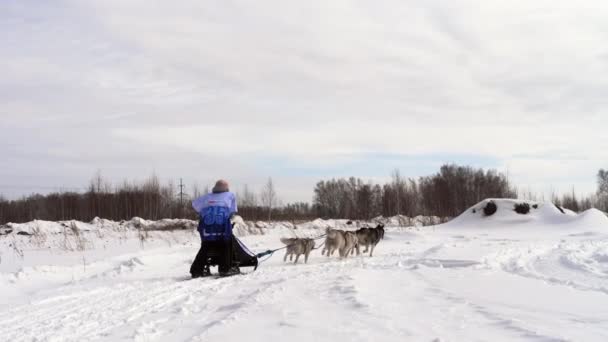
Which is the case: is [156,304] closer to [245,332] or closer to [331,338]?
[245,332]

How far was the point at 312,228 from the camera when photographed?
85.5ft

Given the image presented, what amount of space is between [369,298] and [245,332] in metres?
1.69

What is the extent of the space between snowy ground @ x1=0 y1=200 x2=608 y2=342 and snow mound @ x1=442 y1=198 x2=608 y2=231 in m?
11.4

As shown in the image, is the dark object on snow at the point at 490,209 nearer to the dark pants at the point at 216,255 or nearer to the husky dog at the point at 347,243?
the husky dog at the point at 347,243

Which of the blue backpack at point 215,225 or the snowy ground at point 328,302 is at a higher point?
the blue backpack at point 215,225

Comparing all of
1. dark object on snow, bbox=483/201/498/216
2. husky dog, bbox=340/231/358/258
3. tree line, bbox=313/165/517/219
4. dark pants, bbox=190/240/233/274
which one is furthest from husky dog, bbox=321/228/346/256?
tree line, bbox=313/165/517/219

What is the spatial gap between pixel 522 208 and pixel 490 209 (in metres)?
1.27

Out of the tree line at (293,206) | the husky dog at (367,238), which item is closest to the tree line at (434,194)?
the tree line at (293,206)

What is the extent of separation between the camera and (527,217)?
21328mm

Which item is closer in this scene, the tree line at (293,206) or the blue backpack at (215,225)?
the blue backpack at (215,225)

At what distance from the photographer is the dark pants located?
882 centimetres

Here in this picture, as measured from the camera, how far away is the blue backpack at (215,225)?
9.02 meters

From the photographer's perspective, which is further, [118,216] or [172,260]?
[118,216]

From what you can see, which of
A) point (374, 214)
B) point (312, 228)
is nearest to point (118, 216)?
point (312, 228)
